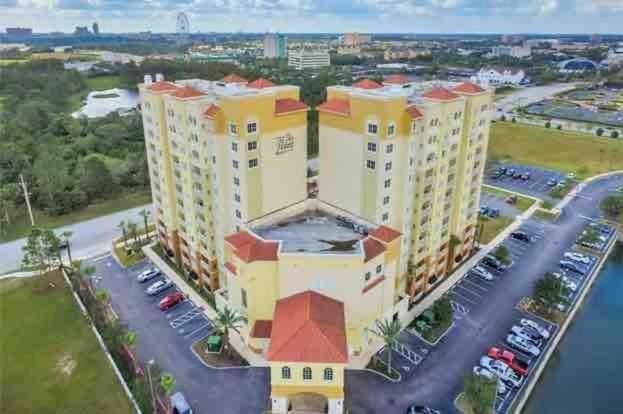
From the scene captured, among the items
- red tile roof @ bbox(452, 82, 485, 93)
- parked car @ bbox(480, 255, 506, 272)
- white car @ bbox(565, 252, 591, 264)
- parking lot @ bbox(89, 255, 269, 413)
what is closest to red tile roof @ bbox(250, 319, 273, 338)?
parking lot @ bbox(89, 255, 269, 413)

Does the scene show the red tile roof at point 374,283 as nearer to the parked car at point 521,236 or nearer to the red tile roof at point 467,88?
the red tile roof at point 467,88

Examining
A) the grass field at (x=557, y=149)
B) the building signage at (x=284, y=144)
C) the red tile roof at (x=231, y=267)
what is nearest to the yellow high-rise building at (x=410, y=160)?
the building signage at (x=284, y=144)

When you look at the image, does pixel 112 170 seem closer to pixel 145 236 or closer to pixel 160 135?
pixel 145 236

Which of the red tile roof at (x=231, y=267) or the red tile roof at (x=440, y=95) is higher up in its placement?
the red tile roof at (x=440, y=95)

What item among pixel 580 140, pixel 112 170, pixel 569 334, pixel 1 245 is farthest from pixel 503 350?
pixel 580 140

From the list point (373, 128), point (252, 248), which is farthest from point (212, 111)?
point (373, 128)

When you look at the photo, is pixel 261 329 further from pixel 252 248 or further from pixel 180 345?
pixel 180 345
